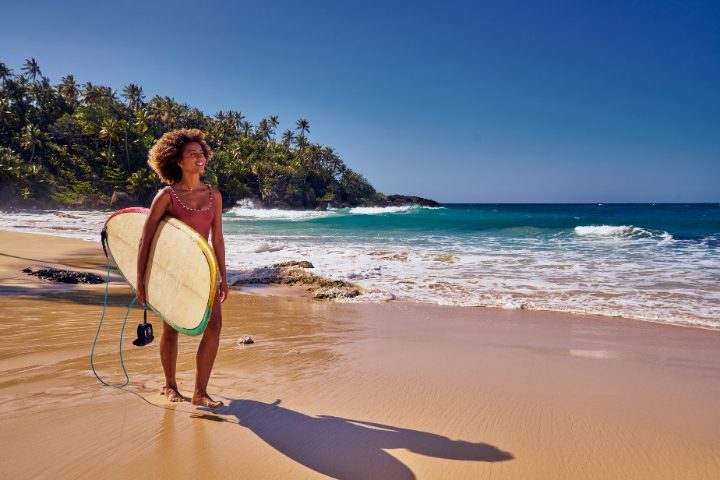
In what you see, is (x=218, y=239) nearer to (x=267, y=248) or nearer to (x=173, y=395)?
(x=173, y=395)

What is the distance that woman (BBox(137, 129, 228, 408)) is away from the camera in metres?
2.70

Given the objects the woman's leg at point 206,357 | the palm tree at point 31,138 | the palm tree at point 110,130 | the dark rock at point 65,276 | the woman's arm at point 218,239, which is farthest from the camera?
the palm tree at point 110,130

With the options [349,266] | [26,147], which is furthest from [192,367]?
[26,147]

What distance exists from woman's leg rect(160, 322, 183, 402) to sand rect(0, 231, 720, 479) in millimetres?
86

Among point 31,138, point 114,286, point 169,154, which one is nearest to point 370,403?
point 169,154

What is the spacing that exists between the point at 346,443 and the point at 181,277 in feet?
4.30

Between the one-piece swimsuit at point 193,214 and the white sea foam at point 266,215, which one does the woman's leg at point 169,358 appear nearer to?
the one-piece swimsuit at point 193,214

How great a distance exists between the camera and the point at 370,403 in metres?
2.94

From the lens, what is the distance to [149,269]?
9.00 ft

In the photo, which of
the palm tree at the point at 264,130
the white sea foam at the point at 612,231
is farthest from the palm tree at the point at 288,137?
the white sea foam at the point at 612,231

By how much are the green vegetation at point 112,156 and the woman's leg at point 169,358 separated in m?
48.5

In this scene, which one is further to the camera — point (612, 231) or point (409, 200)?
point (409, 200)

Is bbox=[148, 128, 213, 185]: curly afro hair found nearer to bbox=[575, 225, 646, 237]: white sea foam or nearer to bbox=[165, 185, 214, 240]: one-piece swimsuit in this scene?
bbox=[165, 185, 214, 240]: one-piece swimsuit

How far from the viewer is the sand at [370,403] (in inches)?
85.7
